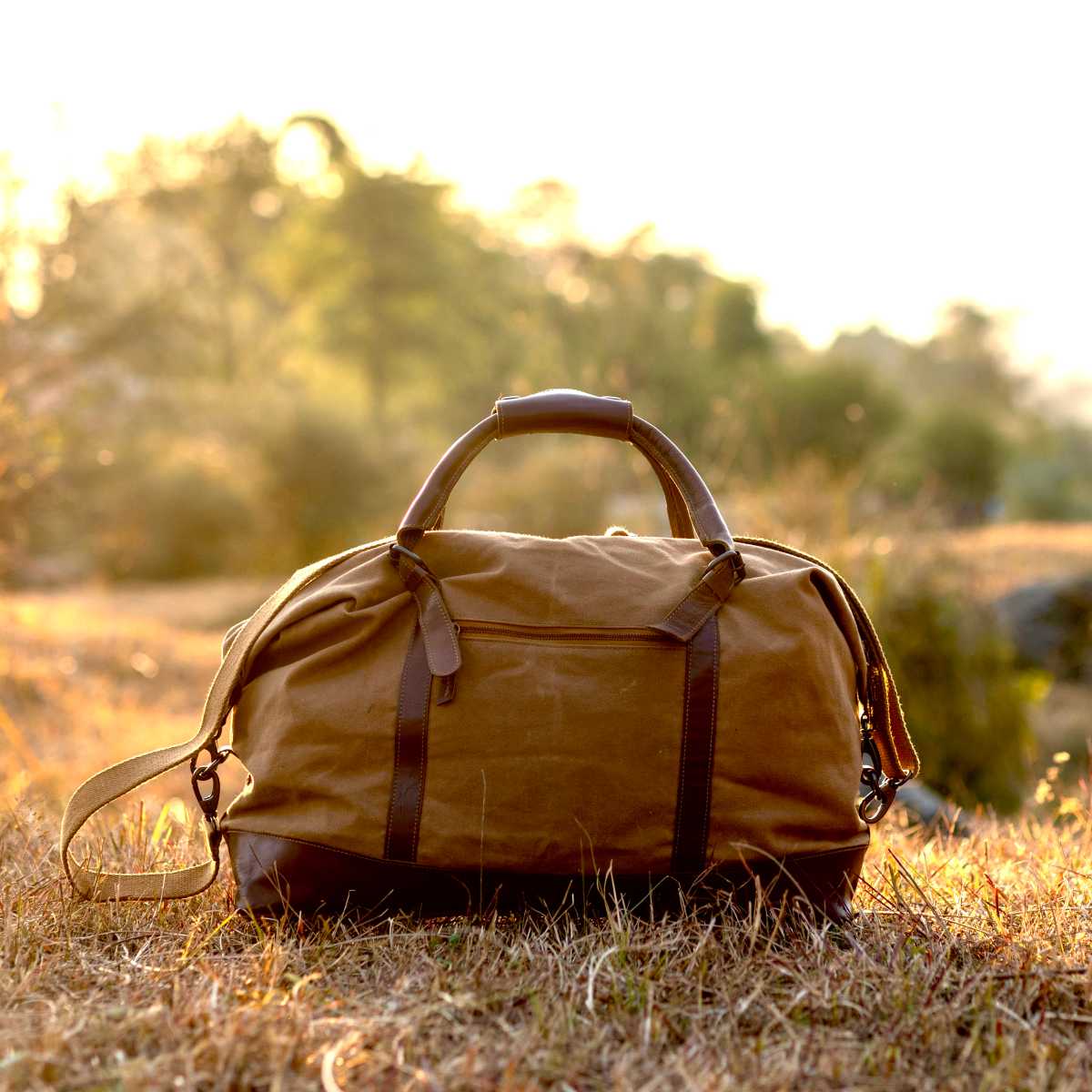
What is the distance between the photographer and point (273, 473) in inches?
688

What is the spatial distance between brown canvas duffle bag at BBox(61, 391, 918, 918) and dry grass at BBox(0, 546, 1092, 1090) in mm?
96

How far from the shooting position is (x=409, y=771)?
1.79 m

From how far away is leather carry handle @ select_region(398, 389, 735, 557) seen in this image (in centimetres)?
189

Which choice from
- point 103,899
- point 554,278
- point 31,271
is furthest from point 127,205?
point 103,899

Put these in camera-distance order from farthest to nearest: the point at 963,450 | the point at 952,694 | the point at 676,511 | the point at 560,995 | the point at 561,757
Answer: the point at 963,450, the point at 952,694, the point at 676,511, the point at 561,757, the point at 560,995

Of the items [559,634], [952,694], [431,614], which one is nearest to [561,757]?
[559,634]

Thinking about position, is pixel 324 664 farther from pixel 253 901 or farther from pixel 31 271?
pixel 31 271

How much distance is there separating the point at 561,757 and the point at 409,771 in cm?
25

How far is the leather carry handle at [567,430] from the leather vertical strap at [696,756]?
209 mm

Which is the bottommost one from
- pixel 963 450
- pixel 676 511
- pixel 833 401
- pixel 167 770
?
pixel 963 450

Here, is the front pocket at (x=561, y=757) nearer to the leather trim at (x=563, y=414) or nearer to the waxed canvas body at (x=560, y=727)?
the waxed canvas body at (x=560, y=727)

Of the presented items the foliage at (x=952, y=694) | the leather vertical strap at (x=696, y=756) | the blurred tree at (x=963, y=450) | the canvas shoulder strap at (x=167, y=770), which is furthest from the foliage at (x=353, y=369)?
the leather vertical strap at (x=696, y=756)

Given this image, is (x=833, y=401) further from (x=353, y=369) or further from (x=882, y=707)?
(x=882, y=707)

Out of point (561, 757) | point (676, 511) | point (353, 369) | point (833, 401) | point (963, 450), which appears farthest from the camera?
point (353, 369)
